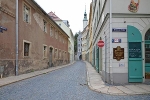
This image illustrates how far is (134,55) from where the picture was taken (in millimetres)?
8602

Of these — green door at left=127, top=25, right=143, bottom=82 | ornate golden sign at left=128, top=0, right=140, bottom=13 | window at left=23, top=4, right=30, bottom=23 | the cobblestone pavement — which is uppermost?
window at left=23, top=4, right=30, bottom=23

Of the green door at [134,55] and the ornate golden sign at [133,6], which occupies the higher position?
the ornate golden sign at [133,6]

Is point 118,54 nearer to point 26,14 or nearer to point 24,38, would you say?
point 24,38

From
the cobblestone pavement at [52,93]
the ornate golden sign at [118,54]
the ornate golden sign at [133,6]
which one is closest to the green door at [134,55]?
the ornate golden sign at [118,54]

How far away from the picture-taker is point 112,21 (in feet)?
28.2

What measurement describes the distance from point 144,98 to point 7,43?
9.22m

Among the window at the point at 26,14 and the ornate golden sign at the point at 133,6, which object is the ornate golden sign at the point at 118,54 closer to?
the ornate golden sign at the point at 133,6

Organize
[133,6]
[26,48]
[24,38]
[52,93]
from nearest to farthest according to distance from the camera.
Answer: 1. [52,93]
2. [133,6]
3. [24,38]
4. [26,48]

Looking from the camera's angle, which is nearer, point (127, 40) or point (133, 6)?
point (127, 40)

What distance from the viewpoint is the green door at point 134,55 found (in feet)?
28.1

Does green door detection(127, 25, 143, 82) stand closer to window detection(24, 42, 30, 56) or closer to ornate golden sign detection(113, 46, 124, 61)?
ornate golden sign detection(113, 46, 124, 61)

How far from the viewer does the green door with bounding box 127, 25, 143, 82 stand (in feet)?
28.1

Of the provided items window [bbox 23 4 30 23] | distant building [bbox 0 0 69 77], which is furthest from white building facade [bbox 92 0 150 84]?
window [bbox 23 4 30 23]

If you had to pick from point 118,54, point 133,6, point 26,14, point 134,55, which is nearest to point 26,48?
point 26,14
